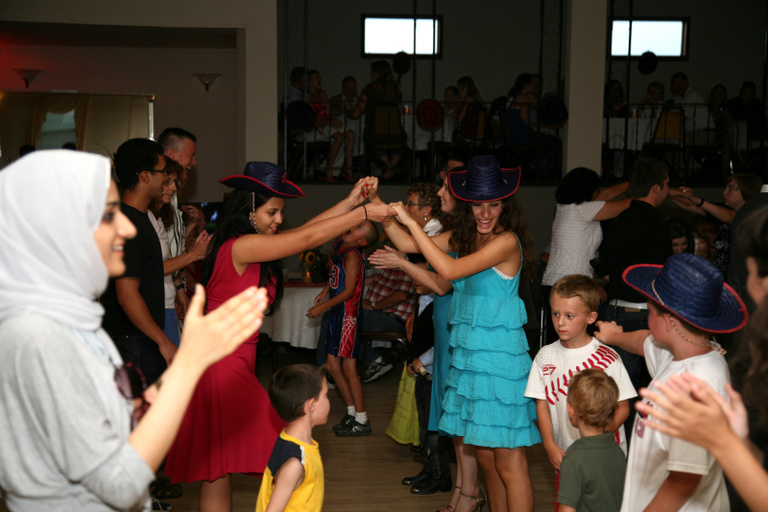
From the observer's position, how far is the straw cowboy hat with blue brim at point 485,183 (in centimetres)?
283

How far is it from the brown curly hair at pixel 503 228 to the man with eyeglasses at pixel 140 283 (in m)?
1.26

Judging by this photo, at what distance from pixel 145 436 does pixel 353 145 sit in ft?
28.0

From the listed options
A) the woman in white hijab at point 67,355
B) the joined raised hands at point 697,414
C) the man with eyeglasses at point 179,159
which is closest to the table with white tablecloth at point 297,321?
the man with eyeglasses at point 179,159

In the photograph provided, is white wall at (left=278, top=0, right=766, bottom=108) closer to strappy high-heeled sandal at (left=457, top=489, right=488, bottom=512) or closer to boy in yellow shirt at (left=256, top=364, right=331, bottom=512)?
strappy high-heeled sandal at (left=457, top=489, right=488, bottom=512)

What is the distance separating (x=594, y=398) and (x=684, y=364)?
16.5 inches

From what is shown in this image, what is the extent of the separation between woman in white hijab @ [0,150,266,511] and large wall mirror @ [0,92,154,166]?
732 cm

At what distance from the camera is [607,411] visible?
7.30ft

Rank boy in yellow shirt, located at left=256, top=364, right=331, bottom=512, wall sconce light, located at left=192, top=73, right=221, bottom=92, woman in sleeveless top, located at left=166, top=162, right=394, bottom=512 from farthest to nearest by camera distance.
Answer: wall sconce light, located at left=192, top=73, right=221, bottom=92
woman in sleeveless top, located at left=166, top=162, right=394, bottom=512
boy in yellow shirt, located at left=256, top=364, right=331, bottom=512

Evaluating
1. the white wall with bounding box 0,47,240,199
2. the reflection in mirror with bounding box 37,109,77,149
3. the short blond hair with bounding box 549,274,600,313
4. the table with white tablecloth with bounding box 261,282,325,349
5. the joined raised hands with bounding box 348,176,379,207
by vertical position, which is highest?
the white wall with bounding box 0,47,240,199

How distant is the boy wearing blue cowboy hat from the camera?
5.80 ft

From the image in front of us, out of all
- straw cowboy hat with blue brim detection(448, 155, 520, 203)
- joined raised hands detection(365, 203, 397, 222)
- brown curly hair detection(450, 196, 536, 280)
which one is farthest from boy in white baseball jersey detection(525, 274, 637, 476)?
joined raised hands detection(365, 203, 397, 222)

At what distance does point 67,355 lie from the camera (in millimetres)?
1197

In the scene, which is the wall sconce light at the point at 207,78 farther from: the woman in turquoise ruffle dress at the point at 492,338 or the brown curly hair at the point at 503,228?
the woman in turquoise ruffle dress at the point at 492,338

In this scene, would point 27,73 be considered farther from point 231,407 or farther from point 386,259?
point 231,407
